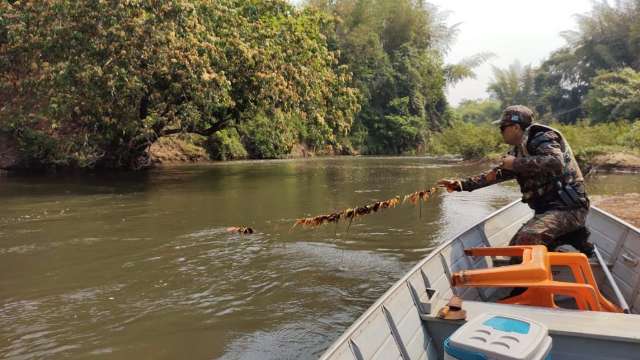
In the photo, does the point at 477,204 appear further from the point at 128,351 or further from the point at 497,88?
the point at 497,88

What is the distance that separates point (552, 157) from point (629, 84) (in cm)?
2782

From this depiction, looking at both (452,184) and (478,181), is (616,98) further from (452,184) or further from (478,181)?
(452,184)

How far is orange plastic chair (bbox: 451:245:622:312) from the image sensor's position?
10.6 ft

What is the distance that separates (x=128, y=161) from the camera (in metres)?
20.6

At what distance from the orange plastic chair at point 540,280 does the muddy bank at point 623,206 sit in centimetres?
568

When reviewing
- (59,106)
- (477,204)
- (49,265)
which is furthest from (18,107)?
(477,204)

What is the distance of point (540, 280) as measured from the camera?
3.23 meters

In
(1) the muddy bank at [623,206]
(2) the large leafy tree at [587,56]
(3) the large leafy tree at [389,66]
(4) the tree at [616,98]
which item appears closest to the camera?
(1) the muddy bank at [623,206]

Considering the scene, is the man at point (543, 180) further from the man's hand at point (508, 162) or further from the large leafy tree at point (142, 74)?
the large leafy tree at point (142, 74)

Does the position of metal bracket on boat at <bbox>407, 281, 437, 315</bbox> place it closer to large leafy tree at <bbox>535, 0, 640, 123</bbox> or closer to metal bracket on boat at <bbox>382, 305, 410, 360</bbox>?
metal bracket on boat at <bbox>382, 305, 410, 360</bbox>

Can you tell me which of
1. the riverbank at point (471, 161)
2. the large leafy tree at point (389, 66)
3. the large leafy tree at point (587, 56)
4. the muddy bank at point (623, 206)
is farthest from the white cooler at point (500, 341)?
the large leafy tree at point (389, 66)

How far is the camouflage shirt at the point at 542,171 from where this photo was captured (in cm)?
410

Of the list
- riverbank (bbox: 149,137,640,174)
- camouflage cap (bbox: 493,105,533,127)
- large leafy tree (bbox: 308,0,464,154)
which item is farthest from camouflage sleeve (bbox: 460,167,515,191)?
large leafy tree (bbox: 308,0,464,154)

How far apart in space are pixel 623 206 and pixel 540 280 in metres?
8.08
